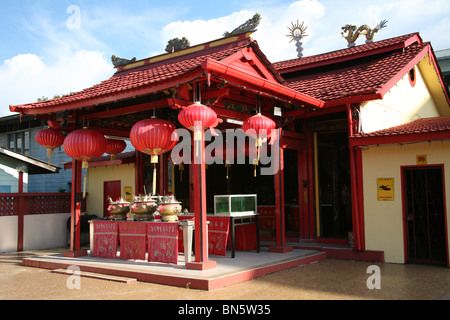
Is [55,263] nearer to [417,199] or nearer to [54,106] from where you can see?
[54,106]

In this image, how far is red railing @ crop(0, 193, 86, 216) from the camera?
1198 cm

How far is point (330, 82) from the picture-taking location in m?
11.1

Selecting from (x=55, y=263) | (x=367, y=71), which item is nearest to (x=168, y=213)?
(x=55, y=263)

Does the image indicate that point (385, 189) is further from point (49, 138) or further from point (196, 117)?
point (49, 138)

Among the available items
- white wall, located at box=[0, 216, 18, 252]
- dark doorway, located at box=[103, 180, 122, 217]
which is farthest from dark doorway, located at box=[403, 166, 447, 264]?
white wall, located at box=[0, 216, 18, 252]

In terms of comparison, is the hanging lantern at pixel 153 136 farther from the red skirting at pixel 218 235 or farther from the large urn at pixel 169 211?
the red skirting at pixel 218 235

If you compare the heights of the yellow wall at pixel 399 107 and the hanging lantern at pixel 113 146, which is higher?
the yellow wall at pixel 399 107

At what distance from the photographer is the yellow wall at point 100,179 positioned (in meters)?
14.3

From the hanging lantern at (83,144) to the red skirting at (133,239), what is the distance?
1.75 m

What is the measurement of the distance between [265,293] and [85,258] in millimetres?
4816

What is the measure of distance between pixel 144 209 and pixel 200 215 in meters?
1.95

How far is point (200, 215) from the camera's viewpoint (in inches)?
285

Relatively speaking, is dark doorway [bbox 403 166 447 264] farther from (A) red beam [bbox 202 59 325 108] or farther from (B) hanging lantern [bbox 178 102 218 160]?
(B) hanging lantern [bbox 178 102 218 160]

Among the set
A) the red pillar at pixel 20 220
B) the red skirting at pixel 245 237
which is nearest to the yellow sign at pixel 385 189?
the red skirting at pixel 245 237
